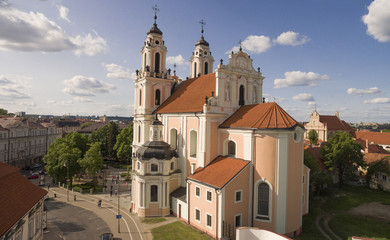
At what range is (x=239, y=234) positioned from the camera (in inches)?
746

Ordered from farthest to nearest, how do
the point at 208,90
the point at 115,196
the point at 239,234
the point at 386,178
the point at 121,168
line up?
the point at 121,168
the point at 386,178
the point at 115,196
the point at 208,90
the point at 239,234

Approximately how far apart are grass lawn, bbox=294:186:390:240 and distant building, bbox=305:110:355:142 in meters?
38.5

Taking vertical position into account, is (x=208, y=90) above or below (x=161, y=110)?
above

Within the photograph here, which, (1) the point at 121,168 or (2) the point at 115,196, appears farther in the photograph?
(1) the point at 121,168

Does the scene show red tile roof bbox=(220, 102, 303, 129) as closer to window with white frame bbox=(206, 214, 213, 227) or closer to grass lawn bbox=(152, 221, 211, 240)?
window with white frame bbox=(206, 214, 213, 227)

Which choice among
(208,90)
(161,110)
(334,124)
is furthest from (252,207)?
(334,124)

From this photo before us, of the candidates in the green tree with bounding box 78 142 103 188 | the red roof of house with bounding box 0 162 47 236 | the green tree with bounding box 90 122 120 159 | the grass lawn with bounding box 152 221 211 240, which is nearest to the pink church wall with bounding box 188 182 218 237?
the grass lawn with bounding box 152 221 211 240

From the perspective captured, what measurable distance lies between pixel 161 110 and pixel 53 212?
18616 mm

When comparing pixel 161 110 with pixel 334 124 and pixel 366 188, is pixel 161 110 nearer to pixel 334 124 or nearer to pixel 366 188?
pixel 366 188

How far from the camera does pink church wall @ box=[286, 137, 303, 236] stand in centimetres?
2236

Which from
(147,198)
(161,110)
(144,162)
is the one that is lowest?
(147,198)

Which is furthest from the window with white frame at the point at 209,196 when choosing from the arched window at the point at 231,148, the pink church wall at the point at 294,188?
the pink church wall at the point at 294,188

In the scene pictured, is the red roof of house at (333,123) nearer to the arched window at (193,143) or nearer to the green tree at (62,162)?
the arched window at (193,143)

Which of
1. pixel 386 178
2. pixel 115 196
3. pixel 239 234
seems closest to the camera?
pixel 239 234
